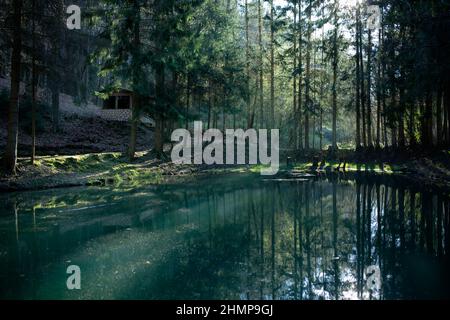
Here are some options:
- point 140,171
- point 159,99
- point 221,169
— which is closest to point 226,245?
point 140,171

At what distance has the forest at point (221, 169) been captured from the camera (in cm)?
780

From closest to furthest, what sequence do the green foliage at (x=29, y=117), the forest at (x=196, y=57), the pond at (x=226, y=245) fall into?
the pond at (x=226, y=245), the forest at (x=196, y=57), the green foliage at (x=29, y=117)

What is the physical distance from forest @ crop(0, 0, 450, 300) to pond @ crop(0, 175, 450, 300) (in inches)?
2.4

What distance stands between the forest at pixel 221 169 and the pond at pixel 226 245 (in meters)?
0.06

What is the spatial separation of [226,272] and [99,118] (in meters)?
35.2

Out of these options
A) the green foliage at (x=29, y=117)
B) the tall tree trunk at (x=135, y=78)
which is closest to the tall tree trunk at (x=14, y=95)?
the tall tree trunk at (x=135, y=78)

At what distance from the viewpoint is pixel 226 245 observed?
9.22 m

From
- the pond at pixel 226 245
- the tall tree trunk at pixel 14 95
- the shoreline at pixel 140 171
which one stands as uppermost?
the tall tree trunk at pixel 14 95

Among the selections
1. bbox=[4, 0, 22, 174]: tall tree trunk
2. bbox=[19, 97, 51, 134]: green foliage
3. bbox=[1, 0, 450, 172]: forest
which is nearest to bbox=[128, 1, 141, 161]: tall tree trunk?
bbox=[1, 0, 450, 172]: forest

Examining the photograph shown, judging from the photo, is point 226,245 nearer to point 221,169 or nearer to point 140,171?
point 140,171

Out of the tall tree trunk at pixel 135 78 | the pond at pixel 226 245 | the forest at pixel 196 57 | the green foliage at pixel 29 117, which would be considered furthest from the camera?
the green foliage at pixel 29 117

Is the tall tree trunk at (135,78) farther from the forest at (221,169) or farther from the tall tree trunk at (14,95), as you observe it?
the tall tree trunk at (14,95)

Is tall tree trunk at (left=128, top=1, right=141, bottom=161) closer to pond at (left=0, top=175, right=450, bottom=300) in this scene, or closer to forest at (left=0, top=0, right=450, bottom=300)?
forest at (left=0, top=0, right=450, bottom=300)
